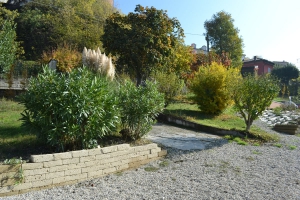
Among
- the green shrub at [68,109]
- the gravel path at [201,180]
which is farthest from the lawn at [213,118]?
the green shrub at [68,109]

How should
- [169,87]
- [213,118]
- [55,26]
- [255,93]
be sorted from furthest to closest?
[55,26] < [169,87] < [213,118] < [255,93]

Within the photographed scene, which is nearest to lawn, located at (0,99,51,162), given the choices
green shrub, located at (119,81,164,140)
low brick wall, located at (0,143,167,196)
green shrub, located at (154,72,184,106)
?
low brick wall, located at (0,143,167,196)

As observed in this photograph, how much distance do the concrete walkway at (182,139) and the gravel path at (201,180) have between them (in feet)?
1.58

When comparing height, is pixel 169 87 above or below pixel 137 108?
above

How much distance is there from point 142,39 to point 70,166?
28.2ft

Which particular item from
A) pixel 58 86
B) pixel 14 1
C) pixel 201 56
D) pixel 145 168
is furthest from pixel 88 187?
pixel 14 1

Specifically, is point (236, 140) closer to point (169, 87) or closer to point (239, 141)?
point (239, 141)

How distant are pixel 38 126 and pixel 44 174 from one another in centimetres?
108

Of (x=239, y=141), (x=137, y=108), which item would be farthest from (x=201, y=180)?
(x=239, y=141)

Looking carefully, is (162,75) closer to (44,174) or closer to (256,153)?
(256,153)

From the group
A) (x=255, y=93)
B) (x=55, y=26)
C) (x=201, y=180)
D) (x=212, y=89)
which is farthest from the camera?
(x=55, y=26)

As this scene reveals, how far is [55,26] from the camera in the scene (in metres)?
19.7

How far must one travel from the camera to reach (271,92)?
810 centimetres

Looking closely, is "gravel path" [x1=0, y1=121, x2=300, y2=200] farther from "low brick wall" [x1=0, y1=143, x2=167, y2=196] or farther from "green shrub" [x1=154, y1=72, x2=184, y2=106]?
"green shrub" [x1=154, y1=72, x2=184, y2=106]
